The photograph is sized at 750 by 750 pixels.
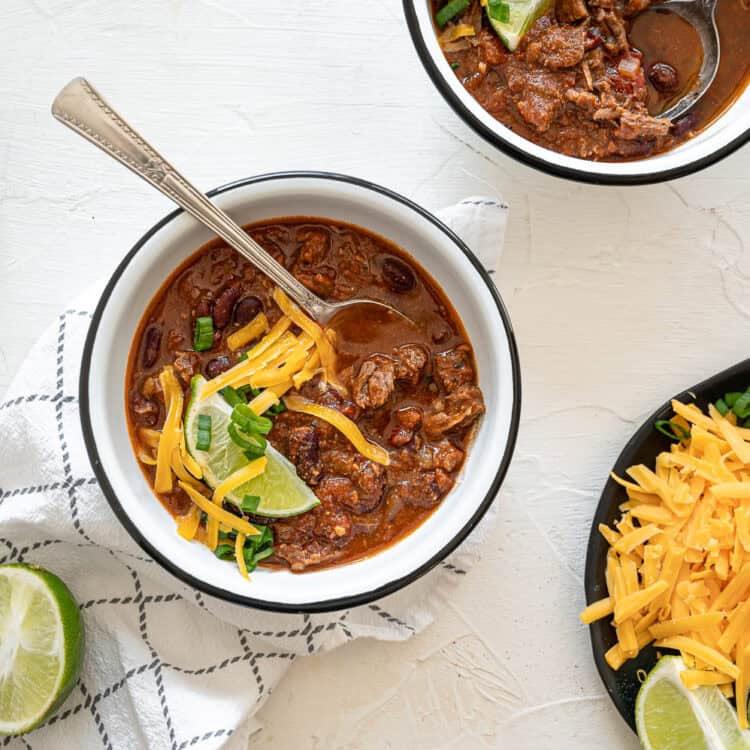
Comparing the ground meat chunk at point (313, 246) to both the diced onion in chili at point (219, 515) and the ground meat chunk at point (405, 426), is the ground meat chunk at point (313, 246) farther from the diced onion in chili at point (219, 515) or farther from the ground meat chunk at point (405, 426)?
the diced onion in chili at point (219, 515)

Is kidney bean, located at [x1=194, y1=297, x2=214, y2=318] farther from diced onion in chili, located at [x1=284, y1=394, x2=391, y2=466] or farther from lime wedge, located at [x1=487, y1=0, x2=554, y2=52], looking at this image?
lime wedge, located at [x1=487, y1=0, x2=554, y2=52]

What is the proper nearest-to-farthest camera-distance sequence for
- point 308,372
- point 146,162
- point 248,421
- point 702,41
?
1. point 146,162
2. point 248,421
3. point 308,372
4. point 702,41

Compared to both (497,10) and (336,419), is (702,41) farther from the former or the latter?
(336,419)

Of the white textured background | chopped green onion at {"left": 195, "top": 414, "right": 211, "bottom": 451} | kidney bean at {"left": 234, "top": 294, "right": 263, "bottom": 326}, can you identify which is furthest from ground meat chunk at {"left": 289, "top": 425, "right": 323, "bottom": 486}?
the white textured background

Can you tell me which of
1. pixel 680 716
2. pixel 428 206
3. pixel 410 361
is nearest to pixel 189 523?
pixel 410 361

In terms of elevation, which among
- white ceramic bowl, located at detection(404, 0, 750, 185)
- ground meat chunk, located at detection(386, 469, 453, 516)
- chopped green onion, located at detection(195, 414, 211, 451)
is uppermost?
white ceramic bowl, located at detection(404, 0, 750, 185)

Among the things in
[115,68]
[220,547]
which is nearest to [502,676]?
[220,547]
